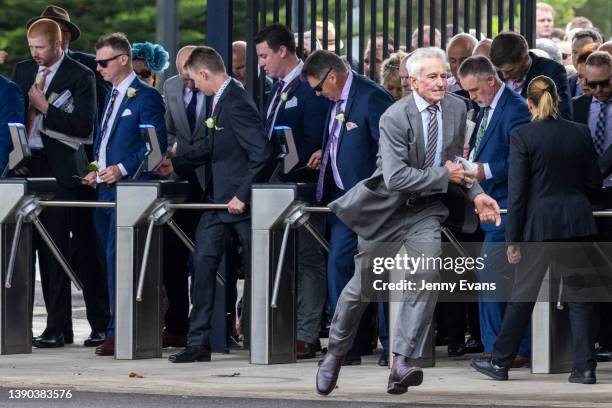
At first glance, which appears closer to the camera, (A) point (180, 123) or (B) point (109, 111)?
(B) point (109, 111)

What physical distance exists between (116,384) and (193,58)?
2164 mm

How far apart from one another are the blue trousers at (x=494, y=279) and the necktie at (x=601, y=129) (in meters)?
0.98

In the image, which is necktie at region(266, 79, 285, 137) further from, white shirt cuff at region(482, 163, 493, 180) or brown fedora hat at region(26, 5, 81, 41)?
brown fedora hat at region(26, 5, 81, 41)

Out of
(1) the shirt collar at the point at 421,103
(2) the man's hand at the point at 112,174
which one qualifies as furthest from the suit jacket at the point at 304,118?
(1) the shirt collar at the point at 421,103

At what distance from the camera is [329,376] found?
938cm

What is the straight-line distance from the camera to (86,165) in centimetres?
1175

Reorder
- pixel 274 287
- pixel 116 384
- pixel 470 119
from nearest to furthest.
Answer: pixel 116 384 → pixel 274 287 → pixel 470 119

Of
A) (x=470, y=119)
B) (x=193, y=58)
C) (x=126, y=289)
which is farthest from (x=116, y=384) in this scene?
(x=470, y=119)

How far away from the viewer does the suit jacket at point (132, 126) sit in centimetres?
1138

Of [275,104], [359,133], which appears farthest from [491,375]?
[275,104]

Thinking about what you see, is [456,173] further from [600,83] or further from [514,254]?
[600,83]

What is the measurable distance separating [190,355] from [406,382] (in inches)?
86.9

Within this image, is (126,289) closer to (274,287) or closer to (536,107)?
(274,287)

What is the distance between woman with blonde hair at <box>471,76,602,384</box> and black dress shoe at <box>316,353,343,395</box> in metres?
1.09
